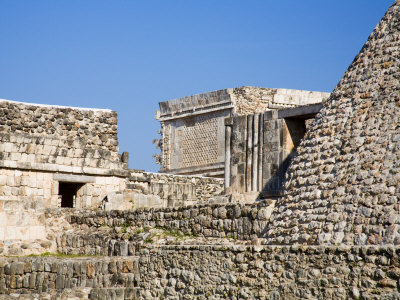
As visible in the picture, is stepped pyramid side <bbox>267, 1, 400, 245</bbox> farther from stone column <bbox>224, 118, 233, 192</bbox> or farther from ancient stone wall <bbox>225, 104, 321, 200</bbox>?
stone column <bbox>224, 118, 233, 192</bbox>

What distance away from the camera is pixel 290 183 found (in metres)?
10.6

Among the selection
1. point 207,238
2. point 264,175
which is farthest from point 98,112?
point 207,238

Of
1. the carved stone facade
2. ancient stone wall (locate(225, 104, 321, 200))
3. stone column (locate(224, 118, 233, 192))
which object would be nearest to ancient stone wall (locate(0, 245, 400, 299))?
ancient stone wall (locate(225, 104, 321, 200))

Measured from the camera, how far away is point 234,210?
10.9 meters

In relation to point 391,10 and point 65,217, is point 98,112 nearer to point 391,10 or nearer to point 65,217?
point 65,217

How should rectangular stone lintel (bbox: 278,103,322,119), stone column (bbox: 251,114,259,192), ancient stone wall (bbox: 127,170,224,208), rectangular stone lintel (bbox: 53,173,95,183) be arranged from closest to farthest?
1. rectangular stone lintel (bbox: 278,103,322,119)
2. stone column (bbox: 251,114,259,192)
3. rectangular stone lintel (bbox: 53,173,95,183)
4. ancient stone wall (bbox: 127,170,224,208)

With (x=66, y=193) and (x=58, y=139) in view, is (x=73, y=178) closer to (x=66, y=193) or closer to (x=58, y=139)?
(x=58, y=139)

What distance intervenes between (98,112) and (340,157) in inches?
304

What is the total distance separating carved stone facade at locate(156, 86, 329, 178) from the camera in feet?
75.6

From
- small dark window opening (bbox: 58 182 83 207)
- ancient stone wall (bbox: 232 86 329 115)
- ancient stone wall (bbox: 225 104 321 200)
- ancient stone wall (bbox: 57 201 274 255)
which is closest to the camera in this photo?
ancient stone wall (bbox: 57 201 274 255)

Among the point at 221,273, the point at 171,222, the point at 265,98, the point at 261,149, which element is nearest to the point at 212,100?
the point at 265,98

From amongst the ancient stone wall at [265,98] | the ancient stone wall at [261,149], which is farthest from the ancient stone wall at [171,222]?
the ancient stone wall at [265,98]

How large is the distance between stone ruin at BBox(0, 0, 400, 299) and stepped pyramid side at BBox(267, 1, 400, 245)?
2 cm

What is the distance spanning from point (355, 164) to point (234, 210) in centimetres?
209
